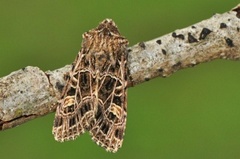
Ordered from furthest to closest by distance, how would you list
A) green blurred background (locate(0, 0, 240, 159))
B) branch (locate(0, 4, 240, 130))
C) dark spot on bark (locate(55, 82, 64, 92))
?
1. green blurred background (locate(0, 0, 240, 159))
2. dark spot on bark (locate(55, 82, 64, 92))
3. branch (locate(0, 4, 240, 130))

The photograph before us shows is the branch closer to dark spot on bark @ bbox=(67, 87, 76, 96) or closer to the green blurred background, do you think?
dark spot on bark @ bbox=(67, 87, 76, 96)

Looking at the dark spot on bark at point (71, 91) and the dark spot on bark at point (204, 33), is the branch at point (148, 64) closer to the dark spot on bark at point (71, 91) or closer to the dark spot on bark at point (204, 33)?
the dark spot on bark at point (204, 33)

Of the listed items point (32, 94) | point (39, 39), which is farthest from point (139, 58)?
point (39, 39)

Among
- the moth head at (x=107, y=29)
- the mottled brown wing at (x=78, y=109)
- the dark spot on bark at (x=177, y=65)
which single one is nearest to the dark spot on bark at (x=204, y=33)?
the dark spot on bark at (x=177, y=65)

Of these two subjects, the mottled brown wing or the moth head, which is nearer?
the mottled brown wing

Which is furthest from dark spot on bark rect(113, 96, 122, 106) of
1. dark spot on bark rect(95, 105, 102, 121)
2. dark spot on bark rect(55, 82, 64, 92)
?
dark spot on bark rect(55, 82, 64, 92)

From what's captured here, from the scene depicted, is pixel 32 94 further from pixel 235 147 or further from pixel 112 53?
pixel 235 147

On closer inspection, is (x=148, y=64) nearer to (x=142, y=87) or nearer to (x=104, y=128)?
(x=104, y=128)
